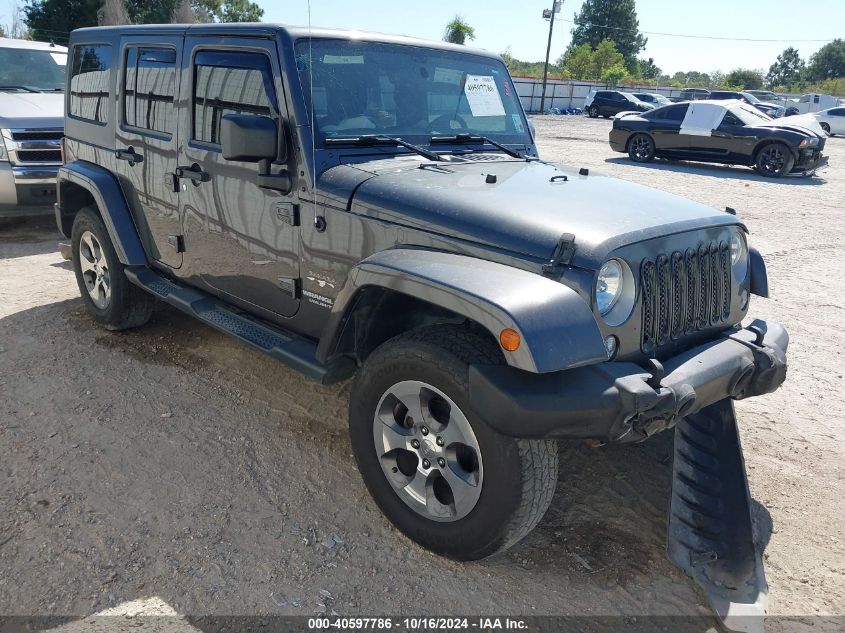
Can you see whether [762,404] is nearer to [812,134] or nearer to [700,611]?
[700,611]

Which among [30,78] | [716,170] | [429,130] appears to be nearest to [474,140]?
[429,130]

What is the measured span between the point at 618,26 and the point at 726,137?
73.8 meters

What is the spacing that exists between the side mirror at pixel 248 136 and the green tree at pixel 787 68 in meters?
90.5

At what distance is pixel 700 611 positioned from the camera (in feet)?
8.70

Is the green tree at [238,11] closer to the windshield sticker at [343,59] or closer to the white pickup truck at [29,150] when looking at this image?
the white pickup truck at [29,150]

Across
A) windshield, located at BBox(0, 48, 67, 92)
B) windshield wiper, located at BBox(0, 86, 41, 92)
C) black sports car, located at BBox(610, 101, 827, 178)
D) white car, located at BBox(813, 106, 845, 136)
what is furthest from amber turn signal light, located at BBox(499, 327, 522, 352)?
white car, located at BBox(813, 106, 845, 136)

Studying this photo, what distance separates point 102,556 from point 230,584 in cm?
58

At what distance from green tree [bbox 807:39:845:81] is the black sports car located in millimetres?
74564

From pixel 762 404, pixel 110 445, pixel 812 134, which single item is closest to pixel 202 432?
pixel 110 445

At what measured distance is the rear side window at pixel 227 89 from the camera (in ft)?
11.2

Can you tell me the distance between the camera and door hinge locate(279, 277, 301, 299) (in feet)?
11.4

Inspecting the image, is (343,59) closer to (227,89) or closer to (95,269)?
(227,89)

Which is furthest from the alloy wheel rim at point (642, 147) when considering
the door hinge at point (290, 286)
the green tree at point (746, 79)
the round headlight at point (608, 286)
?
the green tree at point (746, 79)

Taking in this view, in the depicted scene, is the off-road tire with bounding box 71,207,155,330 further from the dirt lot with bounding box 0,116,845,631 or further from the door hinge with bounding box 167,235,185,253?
the door hinge with bounding box 167,235,185,253
